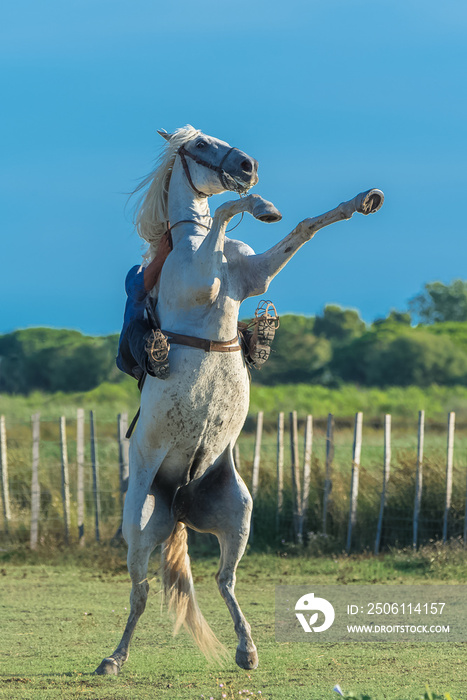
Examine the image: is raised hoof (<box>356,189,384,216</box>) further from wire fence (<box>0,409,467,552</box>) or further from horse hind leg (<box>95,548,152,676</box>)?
wire fence (<box>0,409,467,552</box>)

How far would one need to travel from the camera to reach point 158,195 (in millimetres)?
5410

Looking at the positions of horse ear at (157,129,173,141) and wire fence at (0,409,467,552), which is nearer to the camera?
horse ear at (157,129,173,141)

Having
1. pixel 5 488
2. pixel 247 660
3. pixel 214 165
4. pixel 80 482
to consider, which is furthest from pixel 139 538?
pixel 5 488

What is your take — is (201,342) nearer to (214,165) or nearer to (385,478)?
(214,165)

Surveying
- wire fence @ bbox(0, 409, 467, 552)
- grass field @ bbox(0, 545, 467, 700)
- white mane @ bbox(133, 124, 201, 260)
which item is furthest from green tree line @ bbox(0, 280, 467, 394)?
white mane @ bbox(133, 124, 201, 260)

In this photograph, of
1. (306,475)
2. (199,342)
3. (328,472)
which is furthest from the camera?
(306,475)

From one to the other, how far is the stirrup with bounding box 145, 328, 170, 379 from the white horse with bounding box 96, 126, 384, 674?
9 centimetres

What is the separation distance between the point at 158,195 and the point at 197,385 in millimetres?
1287

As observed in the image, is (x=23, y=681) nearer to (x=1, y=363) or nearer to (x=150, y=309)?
(x=150, y=309)

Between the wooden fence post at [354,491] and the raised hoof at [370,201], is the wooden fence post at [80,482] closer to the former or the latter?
the wooden fence post at [354,491]

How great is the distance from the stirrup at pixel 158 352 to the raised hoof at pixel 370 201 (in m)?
1.27

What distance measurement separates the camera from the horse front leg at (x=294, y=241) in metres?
4.47

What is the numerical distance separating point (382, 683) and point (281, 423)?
21.1 feet

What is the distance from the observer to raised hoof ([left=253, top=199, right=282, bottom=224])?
440cm
